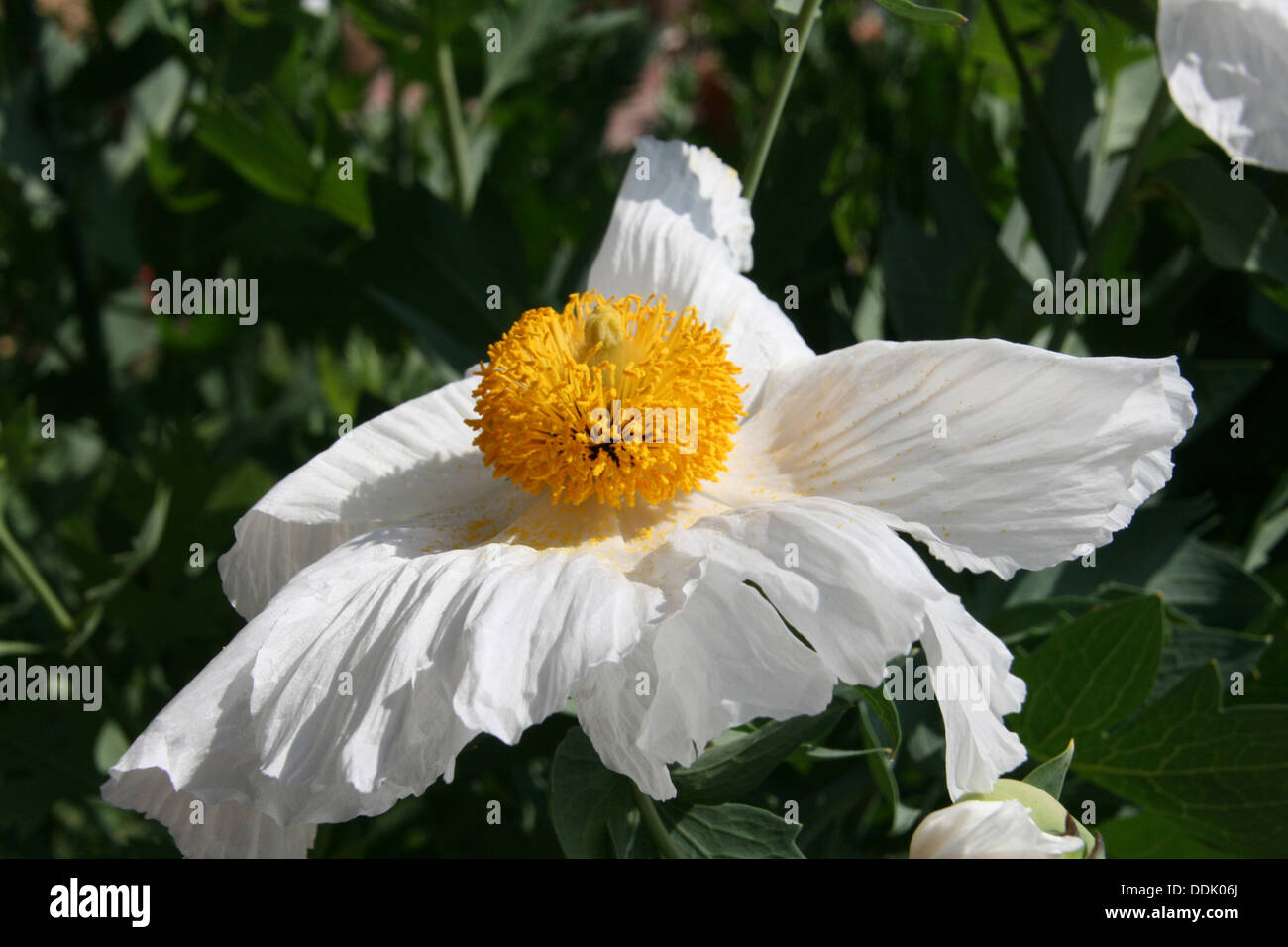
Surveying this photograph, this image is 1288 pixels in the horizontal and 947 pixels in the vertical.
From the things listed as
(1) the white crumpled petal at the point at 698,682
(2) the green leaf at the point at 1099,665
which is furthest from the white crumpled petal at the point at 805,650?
(2) the green leaf at the point at 1099,665

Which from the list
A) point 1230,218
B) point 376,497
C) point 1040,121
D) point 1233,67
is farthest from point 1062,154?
point 376,497

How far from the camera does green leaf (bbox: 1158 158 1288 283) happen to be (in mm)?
1099

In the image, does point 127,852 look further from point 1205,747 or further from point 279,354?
point 279,354

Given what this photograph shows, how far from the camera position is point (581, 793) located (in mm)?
831

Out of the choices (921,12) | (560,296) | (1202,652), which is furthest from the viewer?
(560,296)

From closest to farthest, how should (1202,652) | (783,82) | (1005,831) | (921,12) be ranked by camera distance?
(1005,831) → (921,12) → (783,82) → (1202,652)

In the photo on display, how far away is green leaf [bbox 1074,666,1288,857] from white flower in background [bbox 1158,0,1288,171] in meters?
0.41

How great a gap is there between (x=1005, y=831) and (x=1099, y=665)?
27cm

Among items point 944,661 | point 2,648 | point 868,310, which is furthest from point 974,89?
point 2,648

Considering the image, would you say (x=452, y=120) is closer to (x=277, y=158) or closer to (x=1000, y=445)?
(x=277, y=158)

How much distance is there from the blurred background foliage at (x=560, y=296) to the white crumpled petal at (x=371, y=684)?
12 cm

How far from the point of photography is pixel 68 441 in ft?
7.80

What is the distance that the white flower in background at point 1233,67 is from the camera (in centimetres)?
94

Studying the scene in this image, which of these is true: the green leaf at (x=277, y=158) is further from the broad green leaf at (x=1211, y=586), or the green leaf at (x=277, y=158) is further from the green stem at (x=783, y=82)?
the broad green leaf at (x=1211, y=586)
